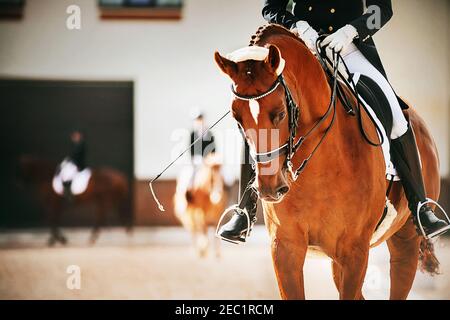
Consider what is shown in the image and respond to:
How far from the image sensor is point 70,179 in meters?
8.95

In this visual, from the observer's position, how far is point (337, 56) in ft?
8.58

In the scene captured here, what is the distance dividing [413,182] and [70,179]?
6.61 m

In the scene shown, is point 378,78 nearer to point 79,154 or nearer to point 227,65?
point 227,65

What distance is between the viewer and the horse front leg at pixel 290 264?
8.16ft

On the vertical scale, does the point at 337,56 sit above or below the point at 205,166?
above

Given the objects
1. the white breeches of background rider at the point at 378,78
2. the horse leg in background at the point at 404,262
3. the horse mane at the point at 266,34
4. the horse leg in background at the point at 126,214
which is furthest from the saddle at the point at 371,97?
the horse leg in background at the point at 126,214

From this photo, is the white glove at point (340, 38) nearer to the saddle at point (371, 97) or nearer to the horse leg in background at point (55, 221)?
the saddle at point (371, 97)

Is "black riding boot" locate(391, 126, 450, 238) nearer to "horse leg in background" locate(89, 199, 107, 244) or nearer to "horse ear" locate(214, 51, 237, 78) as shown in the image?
"horse ear" locate(214, 51, 237, 78)

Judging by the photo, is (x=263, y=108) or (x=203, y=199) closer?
(x=263, y=108)

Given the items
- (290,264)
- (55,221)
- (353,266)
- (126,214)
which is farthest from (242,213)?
(126,214)

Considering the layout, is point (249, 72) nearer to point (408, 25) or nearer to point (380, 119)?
point (380, 119)

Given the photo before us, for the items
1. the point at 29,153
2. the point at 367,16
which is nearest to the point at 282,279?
the point at 367,16

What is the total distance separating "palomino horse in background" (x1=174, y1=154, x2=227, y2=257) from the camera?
7.86m

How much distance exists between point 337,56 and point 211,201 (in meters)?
5.48
